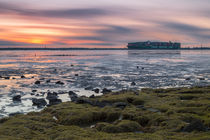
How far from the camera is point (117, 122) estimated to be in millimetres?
10547

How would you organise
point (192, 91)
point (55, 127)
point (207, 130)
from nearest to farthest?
1. point (207, 130)
2. point (55, 127)
3. point (192, 91)

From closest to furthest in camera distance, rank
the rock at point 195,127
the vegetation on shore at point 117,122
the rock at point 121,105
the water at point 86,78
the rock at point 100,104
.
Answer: the vegetation on shore at point 117,122 < the rock at point 195,127 < the rock at point 121,105 < the rock at point 100,104 < the water at point 86,78

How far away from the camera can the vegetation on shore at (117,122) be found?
8688mm

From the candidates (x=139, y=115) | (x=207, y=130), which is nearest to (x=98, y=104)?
(x=139, y=115)

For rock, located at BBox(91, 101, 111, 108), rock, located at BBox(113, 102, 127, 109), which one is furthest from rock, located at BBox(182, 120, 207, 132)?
rock, located at BBox(91, 101, 111, 108)

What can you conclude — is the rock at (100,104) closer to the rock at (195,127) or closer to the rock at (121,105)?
the rock at (121,105)

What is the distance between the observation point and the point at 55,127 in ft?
32.2

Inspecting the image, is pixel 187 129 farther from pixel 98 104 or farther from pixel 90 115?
pixel 98 104

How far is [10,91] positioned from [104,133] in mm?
14587

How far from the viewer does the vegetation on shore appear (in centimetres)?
869

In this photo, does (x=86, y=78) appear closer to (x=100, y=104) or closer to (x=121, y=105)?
(x=100, y=104)

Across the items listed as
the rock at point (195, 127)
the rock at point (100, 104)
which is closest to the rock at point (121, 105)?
the rock at point (100, 104)

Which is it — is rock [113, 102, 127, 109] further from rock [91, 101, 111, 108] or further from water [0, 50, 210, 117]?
water [0, 50, 210, 117]

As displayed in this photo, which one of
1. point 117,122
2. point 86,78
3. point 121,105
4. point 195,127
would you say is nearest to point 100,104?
point 121,105
